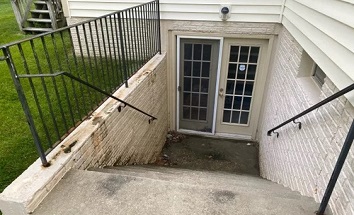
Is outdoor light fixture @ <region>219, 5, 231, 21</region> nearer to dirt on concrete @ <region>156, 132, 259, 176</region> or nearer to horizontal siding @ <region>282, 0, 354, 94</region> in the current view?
horizontal siding @ <region>282, 0, 354, 94</region>

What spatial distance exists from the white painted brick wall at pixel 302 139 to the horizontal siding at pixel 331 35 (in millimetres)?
189

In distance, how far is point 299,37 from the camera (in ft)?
10.7

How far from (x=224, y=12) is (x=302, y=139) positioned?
9.27 feet

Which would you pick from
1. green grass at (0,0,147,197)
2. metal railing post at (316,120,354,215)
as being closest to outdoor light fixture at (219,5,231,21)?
green grass at (0,0,147,197)

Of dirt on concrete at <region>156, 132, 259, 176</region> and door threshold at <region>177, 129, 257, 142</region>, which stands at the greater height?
door threshold at <region>177, 129, 257, 142</region>

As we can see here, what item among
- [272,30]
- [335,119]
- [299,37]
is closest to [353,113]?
[335,119]

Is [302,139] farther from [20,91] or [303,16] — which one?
[20,91]

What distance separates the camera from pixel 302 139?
2684 millimetres

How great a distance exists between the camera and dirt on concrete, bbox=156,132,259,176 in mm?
5078

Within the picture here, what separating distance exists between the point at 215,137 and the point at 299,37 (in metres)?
3.25

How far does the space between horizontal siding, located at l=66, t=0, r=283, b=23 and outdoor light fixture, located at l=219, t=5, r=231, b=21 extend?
0.06 metres

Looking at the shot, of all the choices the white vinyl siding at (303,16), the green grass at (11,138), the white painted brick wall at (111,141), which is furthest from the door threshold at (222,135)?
the green grass at (11,138)

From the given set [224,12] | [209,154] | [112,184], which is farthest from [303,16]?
[209,154]

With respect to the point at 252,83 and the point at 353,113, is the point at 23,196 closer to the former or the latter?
the point at 353,113
